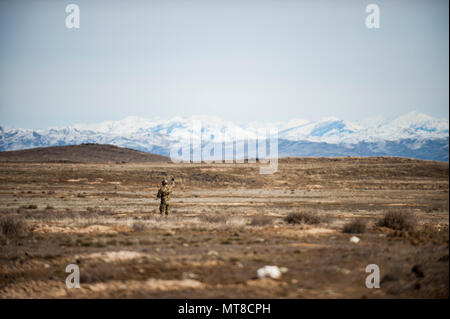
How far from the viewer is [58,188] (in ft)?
194

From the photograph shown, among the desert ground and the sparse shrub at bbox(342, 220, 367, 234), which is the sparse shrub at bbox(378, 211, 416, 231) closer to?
the desert ground

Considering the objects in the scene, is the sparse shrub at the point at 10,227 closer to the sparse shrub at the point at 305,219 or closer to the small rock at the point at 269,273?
the small rock at the point at 269,273

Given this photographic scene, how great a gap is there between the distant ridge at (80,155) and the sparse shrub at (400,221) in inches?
4179

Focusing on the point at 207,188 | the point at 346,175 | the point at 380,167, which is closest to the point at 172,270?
the point at 207,188

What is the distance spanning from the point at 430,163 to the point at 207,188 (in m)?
36.9

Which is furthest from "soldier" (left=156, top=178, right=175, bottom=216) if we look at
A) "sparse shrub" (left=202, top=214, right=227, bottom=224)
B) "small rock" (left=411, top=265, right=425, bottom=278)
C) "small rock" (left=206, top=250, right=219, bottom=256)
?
"small rock" (left=411, top=265, right=425, bottom=278)

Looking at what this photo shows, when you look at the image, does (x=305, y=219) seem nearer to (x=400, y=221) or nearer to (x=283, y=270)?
(x=400, y=221)

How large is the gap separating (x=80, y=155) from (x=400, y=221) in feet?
393

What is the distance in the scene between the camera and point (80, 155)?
12950 cm

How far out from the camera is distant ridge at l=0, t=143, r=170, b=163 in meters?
124

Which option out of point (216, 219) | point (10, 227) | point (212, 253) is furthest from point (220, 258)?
point (10, 227)

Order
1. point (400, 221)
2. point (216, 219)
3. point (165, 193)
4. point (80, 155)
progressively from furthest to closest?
point (80, 155)
point (165, 193)
point (216, 219)
point (400, 221)

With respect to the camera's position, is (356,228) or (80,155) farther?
(80,155)
